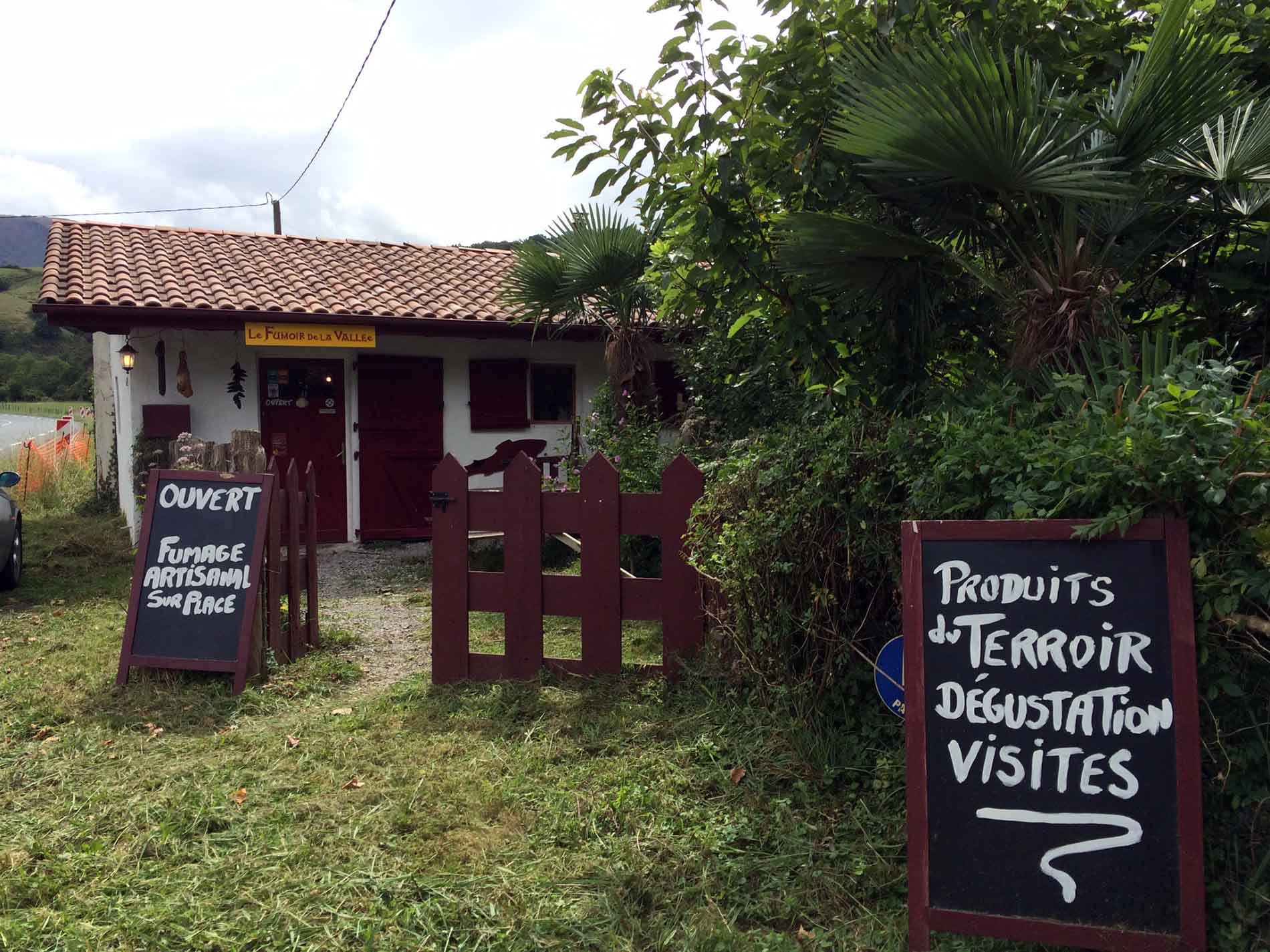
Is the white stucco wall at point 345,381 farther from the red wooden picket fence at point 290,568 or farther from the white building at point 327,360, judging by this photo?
the red wooden picket fence at point 290,568

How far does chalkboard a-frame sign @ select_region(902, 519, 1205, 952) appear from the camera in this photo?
2.15 m

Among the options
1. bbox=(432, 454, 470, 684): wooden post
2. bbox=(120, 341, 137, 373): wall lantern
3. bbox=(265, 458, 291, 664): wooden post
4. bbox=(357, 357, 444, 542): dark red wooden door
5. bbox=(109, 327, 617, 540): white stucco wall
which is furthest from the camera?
bbox=(357, 357, 444, 542): dark red wooden door

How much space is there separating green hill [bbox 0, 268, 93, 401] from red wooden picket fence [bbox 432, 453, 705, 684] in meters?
55.2

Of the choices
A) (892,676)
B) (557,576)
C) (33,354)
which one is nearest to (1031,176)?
(892,676)

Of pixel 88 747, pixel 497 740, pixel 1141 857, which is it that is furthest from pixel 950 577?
pixel 88 747

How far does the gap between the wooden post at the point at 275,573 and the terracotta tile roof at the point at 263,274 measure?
199 inches

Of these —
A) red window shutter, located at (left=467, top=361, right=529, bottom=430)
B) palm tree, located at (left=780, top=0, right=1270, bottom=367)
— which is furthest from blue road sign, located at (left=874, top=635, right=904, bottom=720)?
red window shutter, located at (left=467, top=361, right=529, bottom=430)

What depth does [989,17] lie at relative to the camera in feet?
11.4

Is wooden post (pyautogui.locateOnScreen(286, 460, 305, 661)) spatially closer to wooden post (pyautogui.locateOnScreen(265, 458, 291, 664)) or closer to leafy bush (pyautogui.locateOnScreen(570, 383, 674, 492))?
wooden post (pyautogui.locateOnScreen(265, 458, 291, 664))

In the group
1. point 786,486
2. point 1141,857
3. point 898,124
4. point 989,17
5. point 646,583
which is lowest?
point 1141,857

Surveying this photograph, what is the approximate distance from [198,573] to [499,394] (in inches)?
257

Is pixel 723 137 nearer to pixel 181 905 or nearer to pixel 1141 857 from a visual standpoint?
pixel 1141 857

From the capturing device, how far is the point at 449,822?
3068mm

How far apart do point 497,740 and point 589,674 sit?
0.76m
